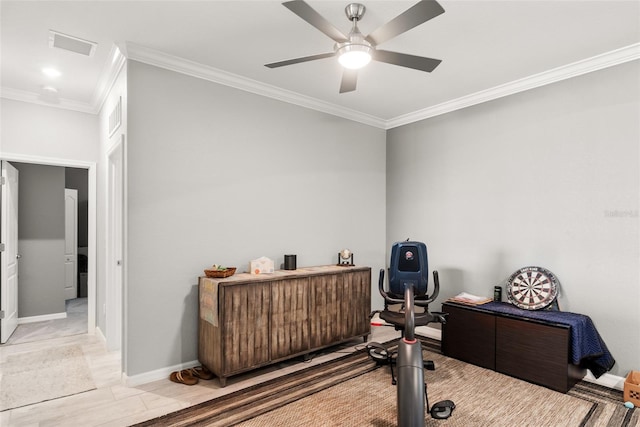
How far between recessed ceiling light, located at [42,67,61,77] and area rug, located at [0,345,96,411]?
2.85 m

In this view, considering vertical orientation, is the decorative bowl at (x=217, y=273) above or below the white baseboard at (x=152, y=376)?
above

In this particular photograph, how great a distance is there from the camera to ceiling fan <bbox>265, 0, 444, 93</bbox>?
1916mm

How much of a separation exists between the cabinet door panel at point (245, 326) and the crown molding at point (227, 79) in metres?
2.02

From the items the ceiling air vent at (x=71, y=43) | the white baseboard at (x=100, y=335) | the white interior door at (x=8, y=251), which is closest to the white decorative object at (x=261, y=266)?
the white baseboard at (x=100, y=335)

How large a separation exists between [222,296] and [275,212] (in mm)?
1230

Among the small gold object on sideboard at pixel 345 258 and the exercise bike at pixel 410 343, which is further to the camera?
the small gold object on sideboard at pixel 345 258

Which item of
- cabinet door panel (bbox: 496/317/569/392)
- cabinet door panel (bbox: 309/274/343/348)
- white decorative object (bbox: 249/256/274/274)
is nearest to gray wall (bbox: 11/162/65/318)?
white decorative object (bbox: 249/256/274/274)

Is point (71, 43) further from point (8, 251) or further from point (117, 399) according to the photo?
point (117, 399)

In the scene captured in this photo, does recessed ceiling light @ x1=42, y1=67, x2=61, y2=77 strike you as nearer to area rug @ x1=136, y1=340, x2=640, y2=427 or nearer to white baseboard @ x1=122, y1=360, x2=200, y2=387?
white baseboard @ x1=122, y1=360, x2=200, y2=387

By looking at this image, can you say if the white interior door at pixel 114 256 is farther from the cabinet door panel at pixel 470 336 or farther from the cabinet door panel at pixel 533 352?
the cabinet door panel at pixel 533 352

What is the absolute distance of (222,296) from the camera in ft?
9.68

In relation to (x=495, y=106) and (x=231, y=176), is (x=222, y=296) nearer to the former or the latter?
(x=231, y=176)

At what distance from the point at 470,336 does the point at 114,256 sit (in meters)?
3.84

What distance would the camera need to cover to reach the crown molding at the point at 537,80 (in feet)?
9.86
